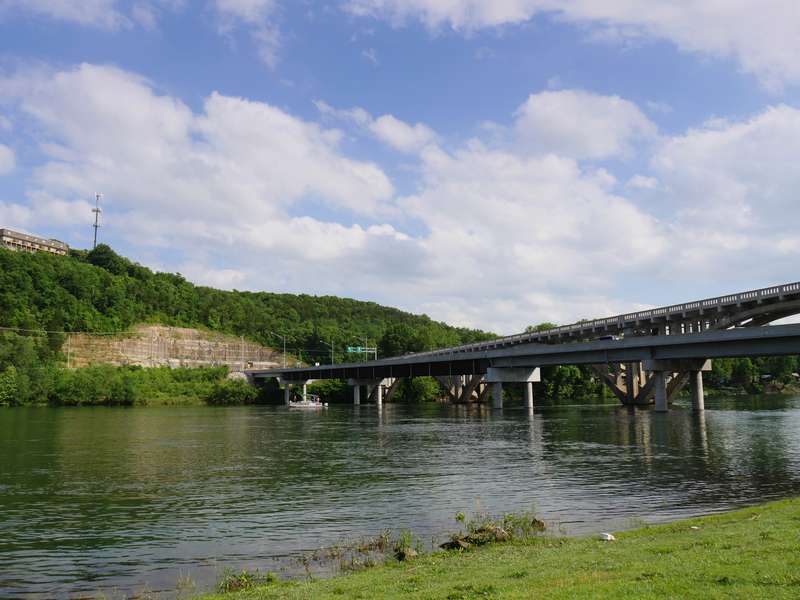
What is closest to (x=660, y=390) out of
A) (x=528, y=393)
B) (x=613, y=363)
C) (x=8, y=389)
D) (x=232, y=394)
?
(x=613, y=363)

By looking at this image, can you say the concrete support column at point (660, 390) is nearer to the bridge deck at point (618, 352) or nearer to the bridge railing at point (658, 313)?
the bridge deck at point (618, 352)

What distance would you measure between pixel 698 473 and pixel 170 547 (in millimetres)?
28474

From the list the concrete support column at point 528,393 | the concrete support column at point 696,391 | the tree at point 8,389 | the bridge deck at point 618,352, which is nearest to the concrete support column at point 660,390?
the bridge deck at point 618,352

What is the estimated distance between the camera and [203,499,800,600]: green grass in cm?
1261

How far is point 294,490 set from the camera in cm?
3338

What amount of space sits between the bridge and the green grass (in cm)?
6574

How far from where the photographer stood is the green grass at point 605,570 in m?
12.6

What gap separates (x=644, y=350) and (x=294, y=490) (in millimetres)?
74480

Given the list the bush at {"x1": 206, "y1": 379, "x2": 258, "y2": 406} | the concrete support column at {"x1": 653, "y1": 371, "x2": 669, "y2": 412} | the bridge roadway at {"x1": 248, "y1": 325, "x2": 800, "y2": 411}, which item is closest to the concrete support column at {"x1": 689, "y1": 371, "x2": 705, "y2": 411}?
the bridge roadway at {"x1": 248, "y1": 325, "x2": 800, "y2": 411}

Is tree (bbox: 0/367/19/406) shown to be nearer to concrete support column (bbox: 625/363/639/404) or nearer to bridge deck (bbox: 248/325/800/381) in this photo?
bridge deck (bbox: 248/325/800/381)

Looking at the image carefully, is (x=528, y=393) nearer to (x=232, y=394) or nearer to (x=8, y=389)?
(x=232, y=394)

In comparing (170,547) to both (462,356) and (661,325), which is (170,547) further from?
(661,325)

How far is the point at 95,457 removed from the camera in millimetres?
47594

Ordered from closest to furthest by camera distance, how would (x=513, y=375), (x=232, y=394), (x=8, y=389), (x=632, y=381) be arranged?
(x=513, y=375), (x=8, y=389), (x=632, y=381), (x=232, y=394)
